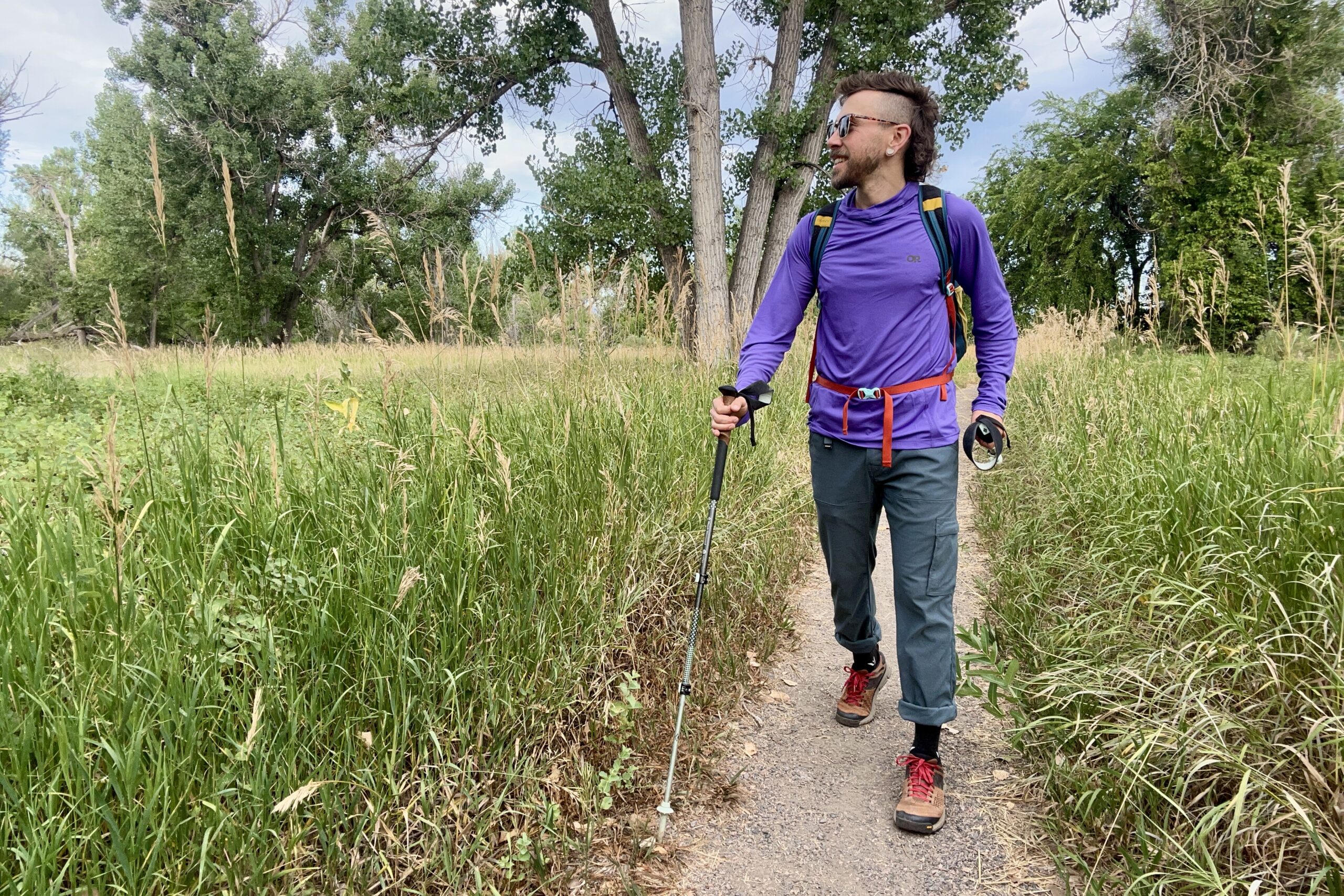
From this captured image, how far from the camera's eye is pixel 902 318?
244 cm

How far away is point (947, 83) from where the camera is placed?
10430 millimetres

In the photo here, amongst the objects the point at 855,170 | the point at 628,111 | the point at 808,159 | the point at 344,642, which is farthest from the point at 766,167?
the point at 344,642

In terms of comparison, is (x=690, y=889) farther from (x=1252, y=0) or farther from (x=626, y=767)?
(x=1252, y=0)

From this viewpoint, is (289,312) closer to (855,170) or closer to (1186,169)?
(855,170)

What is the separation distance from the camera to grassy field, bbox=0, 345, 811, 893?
4.92 ft

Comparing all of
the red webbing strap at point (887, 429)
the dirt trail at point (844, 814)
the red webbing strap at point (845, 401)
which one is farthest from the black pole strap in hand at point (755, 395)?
the dirt trail at point (844, 814)

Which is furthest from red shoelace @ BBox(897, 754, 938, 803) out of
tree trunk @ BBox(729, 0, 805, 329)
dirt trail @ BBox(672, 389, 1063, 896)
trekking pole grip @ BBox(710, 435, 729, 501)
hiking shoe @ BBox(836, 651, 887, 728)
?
tree trunk @ BBox(729, 0, 805, 329)

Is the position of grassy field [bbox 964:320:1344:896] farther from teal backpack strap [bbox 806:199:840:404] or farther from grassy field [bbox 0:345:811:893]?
teal backpack strap [bbox 806:199:840:404]

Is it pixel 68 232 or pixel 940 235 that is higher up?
pixel 68 232

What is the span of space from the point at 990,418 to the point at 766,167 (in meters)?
8.42

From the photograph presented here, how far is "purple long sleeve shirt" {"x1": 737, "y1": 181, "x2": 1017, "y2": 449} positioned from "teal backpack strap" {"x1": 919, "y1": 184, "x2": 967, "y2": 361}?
2 centimetres

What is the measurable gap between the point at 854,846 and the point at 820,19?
11448 mm

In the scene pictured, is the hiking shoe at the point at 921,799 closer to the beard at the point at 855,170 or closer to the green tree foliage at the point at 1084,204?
the beard at the point at 855,170

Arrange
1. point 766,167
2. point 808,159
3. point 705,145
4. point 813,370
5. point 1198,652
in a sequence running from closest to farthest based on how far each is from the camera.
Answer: point 1198,652 → point 813,370 → point 705,145 → point 766,167 → point 808,159
